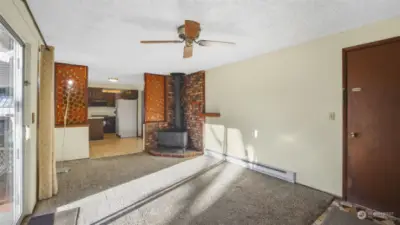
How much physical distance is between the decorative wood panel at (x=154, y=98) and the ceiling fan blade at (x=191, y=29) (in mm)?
3435

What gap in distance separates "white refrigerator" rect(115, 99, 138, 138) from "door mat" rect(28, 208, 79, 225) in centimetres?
583

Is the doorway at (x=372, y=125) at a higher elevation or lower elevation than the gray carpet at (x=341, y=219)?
higher

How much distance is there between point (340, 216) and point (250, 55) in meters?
2.83

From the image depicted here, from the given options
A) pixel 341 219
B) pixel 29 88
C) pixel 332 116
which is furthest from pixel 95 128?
pixel 341 219

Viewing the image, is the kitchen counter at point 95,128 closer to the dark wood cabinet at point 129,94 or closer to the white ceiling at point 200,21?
the dark wood cabinet at point 129,94

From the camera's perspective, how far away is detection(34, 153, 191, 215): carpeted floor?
270 cm

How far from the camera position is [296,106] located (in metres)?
3.21

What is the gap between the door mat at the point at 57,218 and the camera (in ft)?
6.99

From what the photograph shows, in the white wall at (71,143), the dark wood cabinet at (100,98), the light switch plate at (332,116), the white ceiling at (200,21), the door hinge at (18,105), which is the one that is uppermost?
the white ceiling at (200,21)

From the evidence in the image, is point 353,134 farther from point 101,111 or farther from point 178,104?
point 101,111

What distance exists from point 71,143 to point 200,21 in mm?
4094

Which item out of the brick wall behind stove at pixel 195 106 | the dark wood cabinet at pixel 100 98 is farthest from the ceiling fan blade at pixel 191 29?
the dark wood cabinet at pixel 100 98

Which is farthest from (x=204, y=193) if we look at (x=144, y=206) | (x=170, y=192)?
(x=144, y=206)

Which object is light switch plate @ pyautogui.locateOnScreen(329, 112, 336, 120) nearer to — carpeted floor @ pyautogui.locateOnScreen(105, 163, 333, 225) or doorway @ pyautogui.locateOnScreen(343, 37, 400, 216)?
doorway @ pyautogui.locateOnScreen(343, 37, 400, 216)
